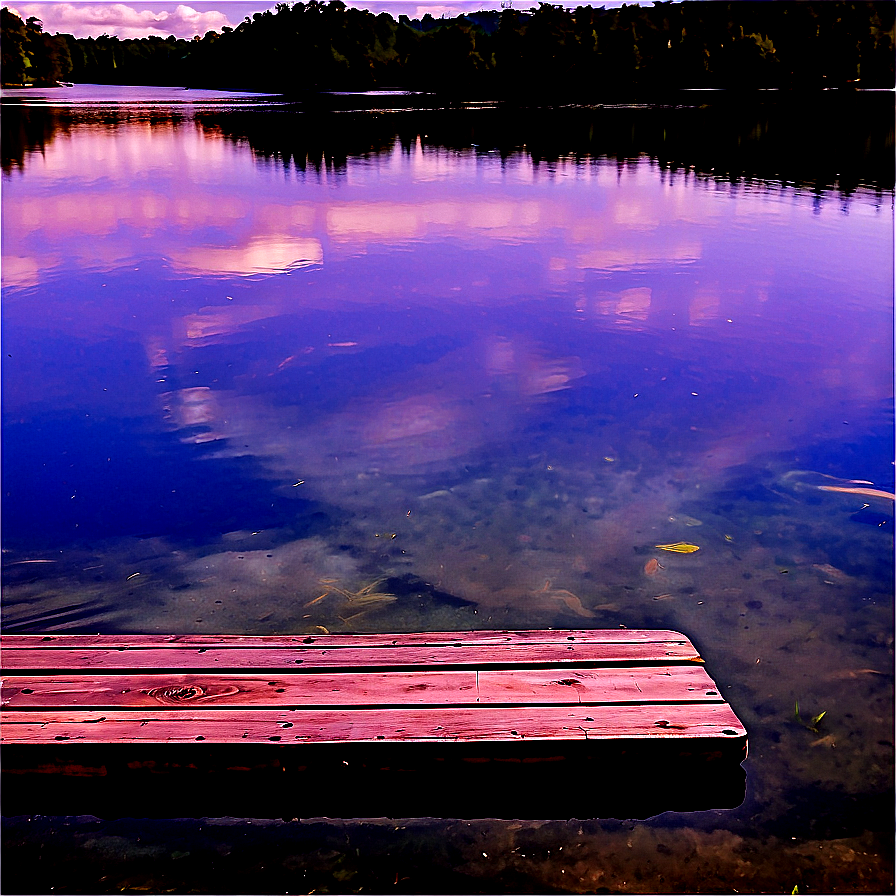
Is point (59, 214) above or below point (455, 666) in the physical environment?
above

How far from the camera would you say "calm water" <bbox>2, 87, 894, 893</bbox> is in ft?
12.3

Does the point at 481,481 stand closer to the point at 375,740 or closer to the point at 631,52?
the point at 375,740

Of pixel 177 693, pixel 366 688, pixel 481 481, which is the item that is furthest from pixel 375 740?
pixel 481 481

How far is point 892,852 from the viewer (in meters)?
3.67

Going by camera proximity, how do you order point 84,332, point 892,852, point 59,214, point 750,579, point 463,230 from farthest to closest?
1. point 59,214
2. point 463,230
3. point 84,332
4. point 750,579
5. point 892,852

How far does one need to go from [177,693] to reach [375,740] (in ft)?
3.85

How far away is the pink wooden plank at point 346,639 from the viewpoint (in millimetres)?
4652

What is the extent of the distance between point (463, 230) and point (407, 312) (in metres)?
7.38

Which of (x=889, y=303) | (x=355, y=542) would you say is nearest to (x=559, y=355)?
(x=355, y=542)

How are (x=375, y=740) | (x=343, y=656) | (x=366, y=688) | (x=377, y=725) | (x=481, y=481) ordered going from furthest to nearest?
(x=481, y=481) → (x=343, y=656) → (x=366, y=688) → (x=377, y=725) → (x=375, y=740)

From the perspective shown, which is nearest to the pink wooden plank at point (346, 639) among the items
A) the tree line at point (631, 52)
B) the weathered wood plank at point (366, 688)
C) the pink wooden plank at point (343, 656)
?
the pink wooden plank at point (343, 656)

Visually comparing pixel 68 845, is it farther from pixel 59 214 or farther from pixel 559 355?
pixel 59 214

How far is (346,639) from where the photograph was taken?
15.5 ft

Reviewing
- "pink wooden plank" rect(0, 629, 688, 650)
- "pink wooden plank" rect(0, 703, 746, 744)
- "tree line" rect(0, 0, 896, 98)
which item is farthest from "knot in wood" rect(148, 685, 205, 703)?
"tree line" rect(0, 0, 896, 98)
